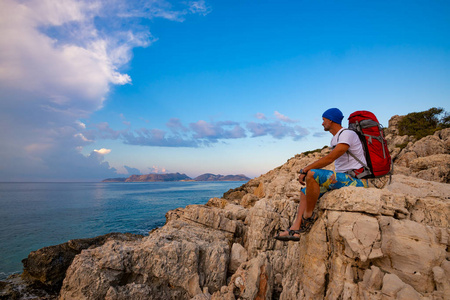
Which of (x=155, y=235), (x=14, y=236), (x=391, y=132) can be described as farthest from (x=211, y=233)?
(x=391, y=132)

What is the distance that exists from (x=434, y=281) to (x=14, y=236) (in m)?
39.5

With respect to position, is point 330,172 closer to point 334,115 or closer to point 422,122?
point 334,115

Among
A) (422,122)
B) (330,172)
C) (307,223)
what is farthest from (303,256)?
(422,122)

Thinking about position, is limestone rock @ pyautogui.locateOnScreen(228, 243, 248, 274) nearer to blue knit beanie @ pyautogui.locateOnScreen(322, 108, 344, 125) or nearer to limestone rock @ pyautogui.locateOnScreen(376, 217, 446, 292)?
limestone rock @ pyautogui.locateOnScreen(376, 217, 446, 292)

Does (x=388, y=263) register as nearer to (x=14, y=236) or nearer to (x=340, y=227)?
(x=340, y=227)

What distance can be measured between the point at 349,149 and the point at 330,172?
24.4 inches

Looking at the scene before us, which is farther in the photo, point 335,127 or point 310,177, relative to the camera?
point 335,127

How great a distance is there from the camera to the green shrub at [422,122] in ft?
121

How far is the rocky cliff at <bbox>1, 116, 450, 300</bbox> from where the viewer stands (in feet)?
13.1

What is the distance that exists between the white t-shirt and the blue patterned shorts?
23 cm

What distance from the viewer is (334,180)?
191 inches

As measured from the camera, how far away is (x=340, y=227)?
454 centimetres

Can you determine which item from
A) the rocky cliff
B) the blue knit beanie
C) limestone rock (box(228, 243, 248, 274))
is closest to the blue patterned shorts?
the rocky cliff

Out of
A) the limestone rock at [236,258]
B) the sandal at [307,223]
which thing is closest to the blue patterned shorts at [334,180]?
the sandal at [307,223]
